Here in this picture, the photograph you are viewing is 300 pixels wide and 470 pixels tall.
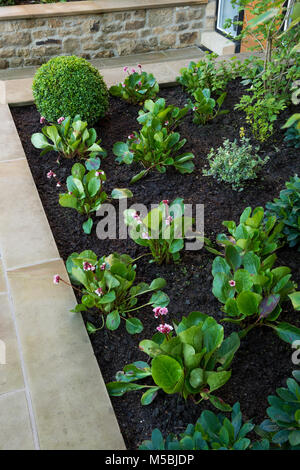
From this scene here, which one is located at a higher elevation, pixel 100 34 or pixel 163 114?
pixel 163 114

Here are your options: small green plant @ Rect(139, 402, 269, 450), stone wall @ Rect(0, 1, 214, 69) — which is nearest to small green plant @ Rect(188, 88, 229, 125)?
small green plant @ Rect(139, 402, 269, 450)

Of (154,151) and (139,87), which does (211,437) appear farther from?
(139,87)

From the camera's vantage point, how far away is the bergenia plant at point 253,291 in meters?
1.85

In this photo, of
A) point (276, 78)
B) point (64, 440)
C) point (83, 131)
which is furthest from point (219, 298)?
point (276, 78)

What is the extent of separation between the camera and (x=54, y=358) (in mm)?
1893

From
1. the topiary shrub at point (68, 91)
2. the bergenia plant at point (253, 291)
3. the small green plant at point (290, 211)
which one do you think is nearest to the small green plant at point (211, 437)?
the bergenia plant at point (253, 291)

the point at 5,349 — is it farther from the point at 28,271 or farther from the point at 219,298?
the point at 219,298

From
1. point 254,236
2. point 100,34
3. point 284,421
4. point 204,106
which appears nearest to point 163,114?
point 204,106

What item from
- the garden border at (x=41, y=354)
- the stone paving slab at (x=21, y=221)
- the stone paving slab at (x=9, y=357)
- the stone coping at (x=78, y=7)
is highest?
the stone coping at (x=78, y=7)

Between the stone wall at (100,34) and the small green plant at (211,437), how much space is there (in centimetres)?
479

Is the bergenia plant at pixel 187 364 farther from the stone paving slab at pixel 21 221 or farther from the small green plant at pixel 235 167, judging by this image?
the small green plant at pixel 235 167

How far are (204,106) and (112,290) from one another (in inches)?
72.5

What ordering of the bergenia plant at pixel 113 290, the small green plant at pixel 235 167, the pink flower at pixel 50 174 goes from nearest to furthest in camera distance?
the bergenia plant at pixel 113 290
the small green plant at pixel 235 167
the pink flower at pixel 50 174

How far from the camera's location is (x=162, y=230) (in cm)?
223
